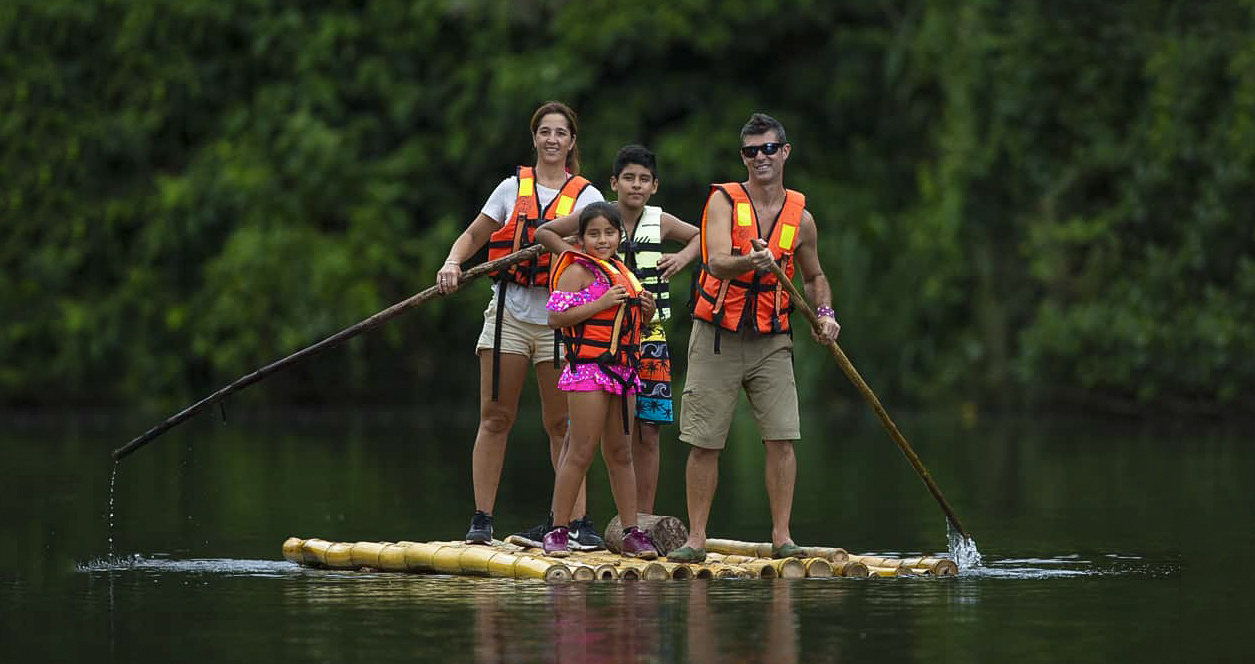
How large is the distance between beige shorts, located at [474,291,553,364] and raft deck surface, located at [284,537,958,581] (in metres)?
1.03

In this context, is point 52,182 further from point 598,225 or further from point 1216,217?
point 598,225

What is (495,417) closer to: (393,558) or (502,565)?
(393,558)

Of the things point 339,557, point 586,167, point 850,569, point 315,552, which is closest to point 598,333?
point 850,569

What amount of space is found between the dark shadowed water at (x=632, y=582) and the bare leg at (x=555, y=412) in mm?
1097

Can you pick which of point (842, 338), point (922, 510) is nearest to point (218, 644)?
point (922, 510)

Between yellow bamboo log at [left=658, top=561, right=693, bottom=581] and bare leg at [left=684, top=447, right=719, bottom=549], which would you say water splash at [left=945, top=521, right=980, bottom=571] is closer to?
bare leg at [left=684, top=447, right=719, bottom=549]

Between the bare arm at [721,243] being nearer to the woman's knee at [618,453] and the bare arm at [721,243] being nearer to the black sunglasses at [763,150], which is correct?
the black sunglasses at [763,150]

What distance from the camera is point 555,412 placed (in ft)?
41.9

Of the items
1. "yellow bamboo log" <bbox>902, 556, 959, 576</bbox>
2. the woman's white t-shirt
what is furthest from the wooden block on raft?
"yellow bamboo log" <bbox>902, 556, 959, 576</bbox>

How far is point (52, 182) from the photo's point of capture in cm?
3750

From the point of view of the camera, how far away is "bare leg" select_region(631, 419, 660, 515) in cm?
1266

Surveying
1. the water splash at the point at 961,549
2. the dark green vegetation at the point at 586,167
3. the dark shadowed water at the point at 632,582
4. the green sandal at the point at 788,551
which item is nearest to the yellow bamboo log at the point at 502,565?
the dark shadowed water at the point at 632,582

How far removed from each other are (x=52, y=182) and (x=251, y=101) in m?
3.35

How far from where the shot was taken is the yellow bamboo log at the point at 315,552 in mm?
12711
